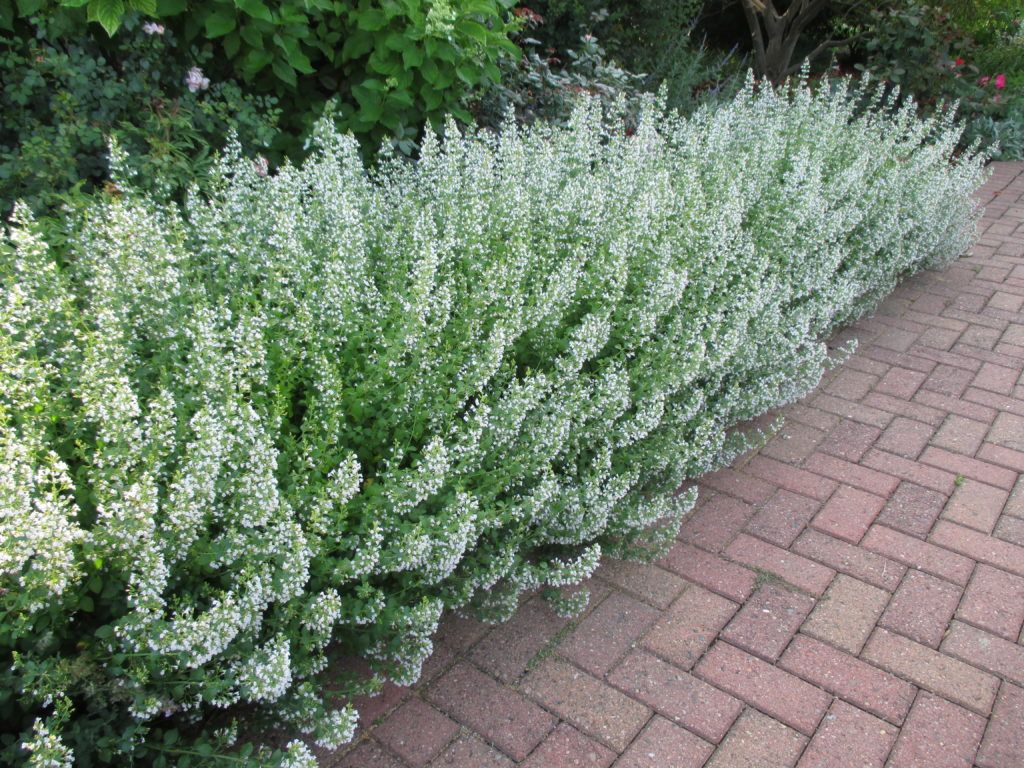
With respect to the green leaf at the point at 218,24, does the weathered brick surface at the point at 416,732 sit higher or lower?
lower

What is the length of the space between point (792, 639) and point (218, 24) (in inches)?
134

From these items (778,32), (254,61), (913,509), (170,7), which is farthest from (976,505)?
(778,32)

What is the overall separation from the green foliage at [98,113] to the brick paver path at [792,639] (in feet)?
7.72

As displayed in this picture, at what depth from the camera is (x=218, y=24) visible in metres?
3.83

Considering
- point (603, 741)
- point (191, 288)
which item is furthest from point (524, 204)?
point (603, 741)

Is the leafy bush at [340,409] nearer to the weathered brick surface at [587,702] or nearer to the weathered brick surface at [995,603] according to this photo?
the weathered brick surface at [587,702]

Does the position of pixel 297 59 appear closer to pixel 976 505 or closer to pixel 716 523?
pixel 716 523

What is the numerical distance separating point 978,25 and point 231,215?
31.2 feet

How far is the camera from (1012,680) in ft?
8.75

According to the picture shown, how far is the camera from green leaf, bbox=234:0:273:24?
3741 mm

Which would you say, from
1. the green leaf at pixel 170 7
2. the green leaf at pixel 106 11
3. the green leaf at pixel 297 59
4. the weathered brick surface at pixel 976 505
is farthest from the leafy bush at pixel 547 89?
the weathered brick surface at pixel 976 505

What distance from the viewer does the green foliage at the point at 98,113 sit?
3.58 m

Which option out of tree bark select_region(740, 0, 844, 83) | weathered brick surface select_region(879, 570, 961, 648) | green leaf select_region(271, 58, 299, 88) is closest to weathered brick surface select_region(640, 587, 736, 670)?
weathered brick surface select_region(879, 570, 961, 648)

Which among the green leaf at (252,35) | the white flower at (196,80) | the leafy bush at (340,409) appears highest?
the green leaf at (252,35)
